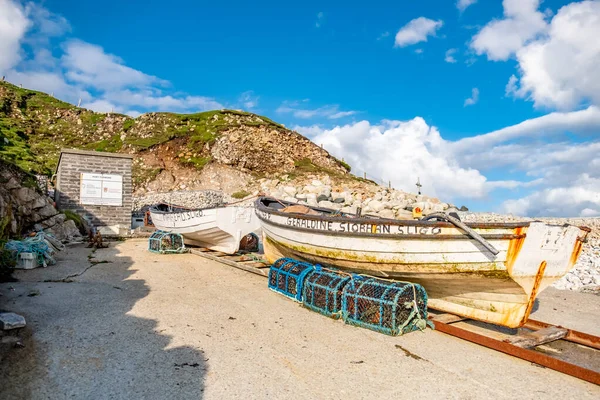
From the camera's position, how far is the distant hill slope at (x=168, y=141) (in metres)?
38.8

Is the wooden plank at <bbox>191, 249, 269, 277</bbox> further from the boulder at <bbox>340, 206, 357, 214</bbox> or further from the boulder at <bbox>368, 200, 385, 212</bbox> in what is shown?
the boulder at <bbox>368, 200, 385, 212</bbox>

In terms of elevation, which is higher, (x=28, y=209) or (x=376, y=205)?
(x=376, y=205)

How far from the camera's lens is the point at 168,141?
137 feet

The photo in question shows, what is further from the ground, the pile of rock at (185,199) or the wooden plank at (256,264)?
the pile of rock at (185,199)

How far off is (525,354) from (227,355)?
3.88 m

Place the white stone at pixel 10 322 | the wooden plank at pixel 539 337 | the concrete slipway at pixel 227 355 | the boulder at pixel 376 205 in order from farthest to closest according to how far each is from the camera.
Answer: the boulder at pixel 376 205
the wooden plank at pixel 539 337
the white stone at pixel 10 322
the concrete slipway at pixel 227 355

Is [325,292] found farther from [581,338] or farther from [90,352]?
[581,338]

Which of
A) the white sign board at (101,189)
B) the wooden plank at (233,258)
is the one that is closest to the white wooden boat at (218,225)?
the wooden plank at (233,258)

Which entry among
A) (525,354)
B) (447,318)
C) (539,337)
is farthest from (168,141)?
(525,354)

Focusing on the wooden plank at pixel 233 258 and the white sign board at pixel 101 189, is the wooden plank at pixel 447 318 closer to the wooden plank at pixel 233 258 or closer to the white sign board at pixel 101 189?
the wooden plank at pixel 233 258

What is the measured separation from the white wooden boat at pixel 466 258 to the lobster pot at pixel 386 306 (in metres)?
0.54

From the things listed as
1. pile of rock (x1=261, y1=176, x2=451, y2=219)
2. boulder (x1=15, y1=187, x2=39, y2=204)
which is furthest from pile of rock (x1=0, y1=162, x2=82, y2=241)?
pile of rock (x1=261, y1=176, x2=451, y2=219)

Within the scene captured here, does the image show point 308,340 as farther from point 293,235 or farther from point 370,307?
point 293,235

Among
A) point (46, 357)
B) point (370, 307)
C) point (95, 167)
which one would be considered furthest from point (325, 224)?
point (95, 167)
